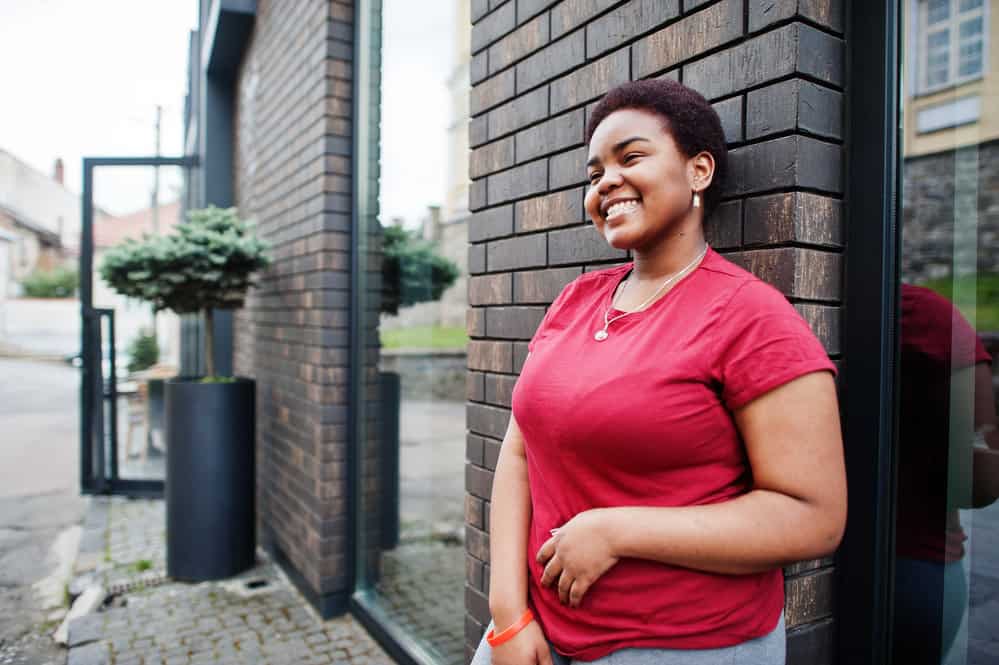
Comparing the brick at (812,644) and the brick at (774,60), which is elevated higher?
the brick at (774,60)

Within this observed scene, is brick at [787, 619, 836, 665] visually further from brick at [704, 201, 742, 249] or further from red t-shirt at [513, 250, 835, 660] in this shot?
brick at [704, 201, 742, 249]

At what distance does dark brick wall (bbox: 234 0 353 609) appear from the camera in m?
3.89

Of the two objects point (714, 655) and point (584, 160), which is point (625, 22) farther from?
point (714, 655)

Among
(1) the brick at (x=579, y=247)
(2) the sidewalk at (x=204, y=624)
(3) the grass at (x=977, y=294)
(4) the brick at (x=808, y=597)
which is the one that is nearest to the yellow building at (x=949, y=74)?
(3) the grass at (x=977, y=294)

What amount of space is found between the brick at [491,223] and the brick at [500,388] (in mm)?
444

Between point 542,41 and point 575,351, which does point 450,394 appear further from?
point 575,351

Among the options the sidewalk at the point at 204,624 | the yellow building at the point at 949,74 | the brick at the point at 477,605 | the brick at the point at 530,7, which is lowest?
the sidewalk at the point at 204,624

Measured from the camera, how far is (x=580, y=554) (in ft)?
4.13

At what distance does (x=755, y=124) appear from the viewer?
1.54 m

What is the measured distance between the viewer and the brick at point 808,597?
60.8 inches

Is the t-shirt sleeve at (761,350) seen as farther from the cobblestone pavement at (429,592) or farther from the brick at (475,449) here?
the cobblestone pavement at (429,592)

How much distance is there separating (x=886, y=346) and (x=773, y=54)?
0.63 m

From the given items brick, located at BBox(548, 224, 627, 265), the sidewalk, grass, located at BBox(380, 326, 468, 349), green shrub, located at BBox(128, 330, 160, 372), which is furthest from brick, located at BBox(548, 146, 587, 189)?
green shrub, located at BBox(128, 330, 160, 372)

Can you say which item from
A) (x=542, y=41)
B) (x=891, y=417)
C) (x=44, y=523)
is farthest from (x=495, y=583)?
(x=44, y=523)
